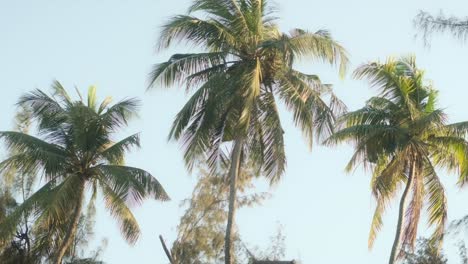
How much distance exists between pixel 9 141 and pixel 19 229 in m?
3.52

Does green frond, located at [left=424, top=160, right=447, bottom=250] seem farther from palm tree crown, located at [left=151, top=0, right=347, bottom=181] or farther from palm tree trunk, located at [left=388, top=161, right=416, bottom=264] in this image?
palm tree crown, located at [left=151, top=0, right=347, bottom=181]

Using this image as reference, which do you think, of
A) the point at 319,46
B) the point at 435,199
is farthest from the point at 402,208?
the point at 319,46

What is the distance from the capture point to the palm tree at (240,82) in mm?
24719

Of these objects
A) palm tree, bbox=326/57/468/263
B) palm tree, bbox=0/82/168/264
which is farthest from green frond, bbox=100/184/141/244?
palm tree, bbox=326/57/468/263

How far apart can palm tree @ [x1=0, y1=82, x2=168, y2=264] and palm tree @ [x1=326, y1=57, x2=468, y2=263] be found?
18.6ft

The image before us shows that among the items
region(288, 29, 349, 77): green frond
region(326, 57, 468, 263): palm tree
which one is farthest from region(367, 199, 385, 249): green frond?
region(288, 29, 349, 77): green frond

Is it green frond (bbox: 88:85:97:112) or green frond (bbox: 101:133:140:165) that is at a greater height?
green frond (bbox: 88:85:97:112)

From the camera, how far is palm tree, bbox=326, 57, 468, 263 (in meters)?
27.1

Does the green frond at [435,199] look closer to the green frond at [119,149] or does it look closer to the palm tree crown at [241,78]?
the palm tree crown at [241,78]

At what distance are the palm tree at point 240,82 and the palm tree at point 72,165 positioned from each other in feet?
8.73

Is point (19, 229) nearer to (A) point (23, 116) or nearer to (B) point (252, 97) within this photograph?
(A) point (23, 116)

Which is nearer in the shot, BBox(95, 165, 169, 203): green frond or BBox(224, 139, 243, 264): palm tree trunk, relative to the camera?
BBox(224, 139, 243, 264): palm tree trunk

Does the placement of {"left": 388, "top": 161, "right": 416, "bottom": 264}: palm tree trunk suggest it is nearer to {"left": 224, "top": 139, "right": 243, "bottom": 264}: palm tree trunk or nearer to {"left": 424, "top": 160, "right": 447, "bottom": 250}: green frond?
{"left": 424, "top": 160, "right": 447, "bottom": 250}: green frond

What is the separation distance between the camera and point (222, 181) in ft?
106
